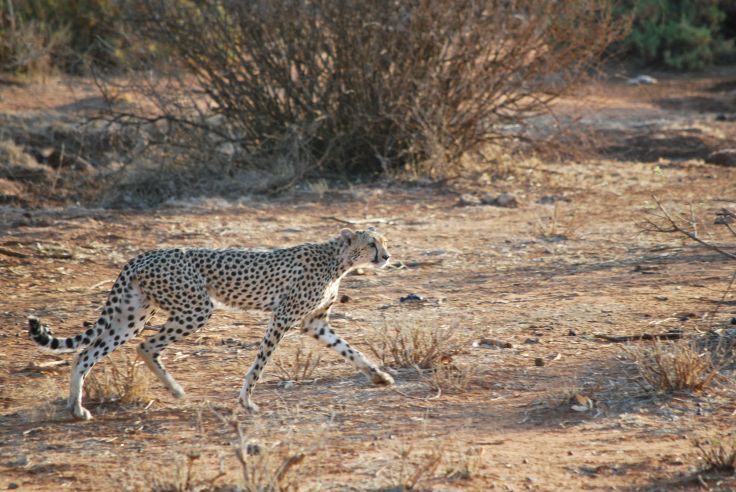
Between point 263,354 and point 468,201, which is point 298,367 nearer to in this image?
point 263,354

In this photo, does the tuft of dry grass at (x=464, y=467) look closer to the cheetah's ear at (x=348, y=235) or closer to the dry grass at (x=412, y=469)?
the dry grass at (x=412, y=469)

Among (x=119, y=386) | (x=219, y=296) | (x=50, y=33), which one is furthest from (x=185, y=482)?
(x=50, y=33)

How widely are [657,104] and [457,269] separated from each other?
1083 cm

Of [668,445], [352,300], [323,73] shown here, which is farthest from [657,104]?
[668,445]

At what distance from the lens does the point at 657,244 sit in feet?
30.6

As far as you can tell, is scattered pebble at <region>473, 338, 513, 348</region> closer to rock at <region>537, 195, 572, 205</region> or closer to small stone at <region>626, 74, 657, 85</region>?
rock at <region>537, 195, 572, 205</region>

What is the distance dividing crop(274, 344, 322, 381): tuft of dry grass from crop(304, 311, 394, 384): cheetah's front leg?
0.12 metres

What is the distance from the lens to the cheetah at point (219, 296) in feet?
17.6

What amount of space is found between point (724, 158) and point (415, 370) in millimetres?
9107

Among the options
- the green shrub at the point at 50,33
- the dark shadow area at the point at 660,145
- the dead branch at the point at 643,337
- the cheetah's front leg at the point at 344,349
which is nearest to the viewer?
the cheetah's front leg at the point at 344,349

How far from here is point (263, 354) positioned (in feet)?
17.9

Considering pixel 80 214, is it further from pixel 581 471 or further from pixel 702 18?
pixel 702 18

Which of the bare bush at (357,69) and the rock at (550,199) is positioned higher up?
the bare bush at (357,69)

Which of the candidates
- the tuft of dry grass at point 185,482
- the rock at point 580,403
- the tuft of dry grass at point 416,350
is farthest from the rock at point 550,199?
the tuft of dry grass at point 185,482
